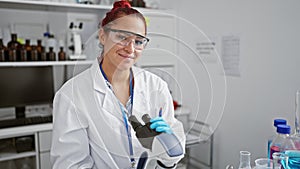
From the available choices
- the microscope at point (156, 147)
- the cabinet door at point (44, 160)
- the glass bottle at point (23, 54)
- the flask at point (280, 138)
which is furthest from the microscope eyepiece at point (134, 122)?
the glass bottle at point (23, 54)

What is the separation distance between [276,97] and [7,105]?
200 centimetres

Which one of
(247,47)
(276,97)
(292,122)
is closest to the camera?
(292,122)

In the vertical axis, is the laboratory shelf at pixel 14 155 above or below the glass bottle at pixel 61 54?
below

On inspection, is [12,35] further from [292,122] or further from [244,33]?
[292,122]

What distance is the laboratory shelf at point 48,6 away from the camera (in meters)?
1.93

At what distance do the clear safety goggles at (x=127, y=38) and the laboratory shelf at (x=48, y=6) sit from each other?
153 cm

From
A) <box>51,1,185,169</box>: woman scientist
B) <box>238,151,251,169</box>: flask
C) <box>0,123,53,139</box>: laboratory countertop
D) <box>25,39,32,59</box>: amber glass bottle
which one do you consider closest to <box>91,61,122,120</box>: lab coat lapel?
<box>51,1,185,169</box>: woman scientist

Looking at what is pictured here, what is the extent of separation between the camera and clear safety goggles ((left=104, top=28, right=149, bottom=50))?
2.10ft

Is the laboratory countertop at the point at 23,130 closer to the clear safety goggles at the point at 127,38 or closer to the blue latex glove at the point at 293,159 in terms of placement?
the clear safety goggles at the point at 127,38

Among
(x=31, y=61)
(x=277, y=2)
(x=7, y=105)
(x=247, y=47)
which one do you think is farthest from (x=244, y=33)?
(x=7, y=105)

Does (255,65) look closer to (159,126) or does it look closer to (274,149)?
(274,149)

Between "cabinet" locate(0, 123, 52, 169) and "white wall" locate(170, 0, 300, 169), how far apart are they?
4.54 feet

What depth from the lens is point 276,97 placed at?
1730 mm

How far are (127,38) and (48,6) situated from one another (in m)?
1.71
